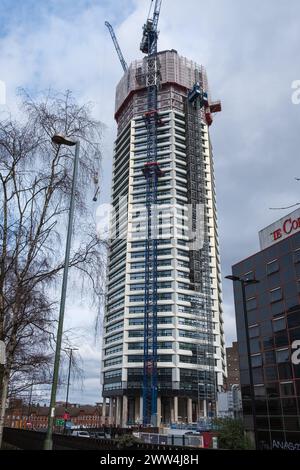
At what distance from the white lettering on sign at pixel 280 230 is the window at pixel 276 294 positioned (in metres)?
4.73

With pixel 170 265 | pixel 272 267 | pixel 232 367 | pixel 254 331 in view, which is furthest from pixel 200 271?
pixel 232 367

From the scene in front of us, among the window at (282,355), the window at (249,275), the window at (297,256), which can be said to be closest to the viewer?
the window at (282,355)

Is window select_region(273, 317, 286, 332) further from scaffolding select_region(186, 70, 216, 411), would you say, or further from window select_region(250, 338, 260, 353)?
scaffolding select_region(186, 70, 216, 411)

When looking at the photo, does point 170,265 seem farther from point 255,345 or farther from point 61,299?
point 61,299

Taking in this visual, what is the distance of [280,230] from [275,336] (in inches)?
380

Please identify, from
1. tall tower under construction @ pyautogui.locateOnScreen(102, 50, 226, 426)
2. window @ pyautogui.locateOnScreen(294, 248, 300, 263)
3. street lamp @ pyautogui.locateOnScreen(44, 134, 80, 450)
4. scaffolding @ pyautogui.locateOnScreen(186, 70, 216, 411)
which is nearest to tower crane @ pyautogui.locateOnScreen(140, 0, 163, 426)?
tall tower under construction @ pyautogui.locateOnScreen(102, 50, 226, 426)

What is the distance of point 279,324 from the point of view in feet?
115

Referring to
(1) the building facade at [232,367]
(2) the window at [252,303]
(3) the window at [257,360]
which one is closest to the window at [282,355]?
(3) the window at [257,360]

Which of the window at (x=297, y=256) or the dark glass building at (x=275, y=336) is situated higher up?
the window at (x=297, y=256)

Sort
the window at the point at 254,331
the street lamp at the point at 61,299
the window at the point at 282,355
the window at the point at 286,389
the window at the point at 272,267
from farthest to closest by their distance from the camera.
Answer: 1. the window at the point at 254,331
2. the window at the point at 272,267
3. the window at the point at 282,355
4. the window at the point at 286,389
5. the street lamp at the point at 61,299

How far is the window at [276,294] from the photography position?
117 ft

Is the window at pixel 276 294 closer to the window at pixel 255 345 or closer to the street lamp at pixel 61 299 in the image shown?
the window at pixel 255 345
